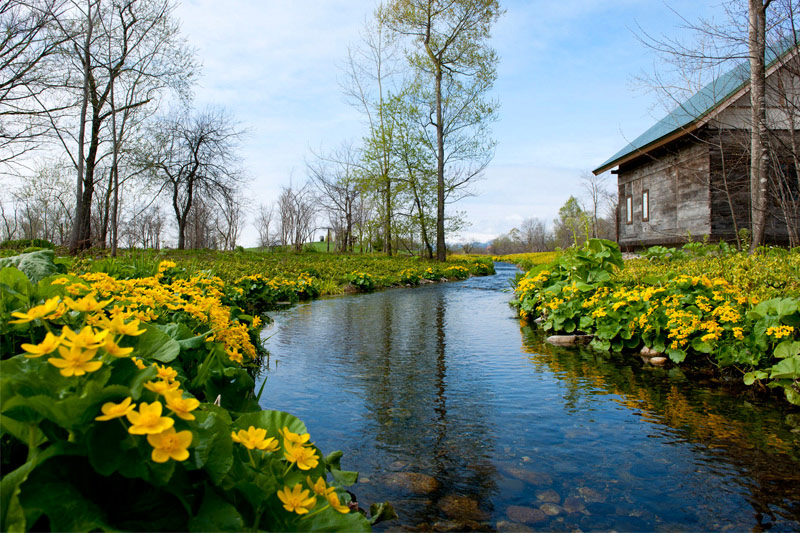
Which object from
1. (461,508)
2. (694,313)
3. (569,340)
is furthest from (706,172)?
(461,508)

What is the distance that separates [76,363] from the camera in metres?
0.87

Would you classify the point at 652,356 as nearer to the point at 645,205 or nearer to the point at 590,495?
the point at 590,495

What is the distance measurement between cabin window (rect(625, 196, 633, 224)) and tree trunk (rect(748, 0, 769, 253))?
8280 millimetres

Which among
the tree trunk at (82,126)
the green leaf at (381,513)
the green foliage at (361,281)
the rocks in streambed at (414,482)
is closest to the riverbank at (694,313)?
the rocks in streambed at (414,482)

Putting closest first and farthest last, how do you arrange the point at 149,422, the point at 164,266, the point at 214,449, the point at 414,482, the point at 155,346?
the point at 149,422 → the point at 214,449 → the point at 155,346 → the point at 414,482 → the point at 164,266

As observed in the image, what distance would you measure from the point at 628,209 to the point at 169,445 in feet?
62.0

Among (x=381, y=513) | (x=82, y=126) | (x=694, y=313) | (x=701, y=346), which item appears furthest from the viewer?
(x=82, y=126)

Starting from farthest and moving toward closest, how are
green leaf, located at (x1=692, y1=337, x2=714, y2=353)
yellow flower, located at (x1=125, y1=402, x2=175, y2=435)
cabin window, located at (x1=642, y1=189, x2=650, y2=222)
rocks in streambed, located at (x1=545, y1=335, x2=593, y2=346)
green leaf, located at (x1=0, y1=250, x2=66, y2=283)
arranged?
cabin window, located at (x1=642, y1=189, x2=650, y2=222) → rocks in streambed, located at (x1=545, y1=335, x2=593, y2=346) → green leaf, located at (x1=692, y1=337, x2=714, y2=353) → green leaf, located at (x1=0, y1=250, x2=66, y2=283) → yellow flower, located at (x1=125, y1=402, x2=175, y2=435)

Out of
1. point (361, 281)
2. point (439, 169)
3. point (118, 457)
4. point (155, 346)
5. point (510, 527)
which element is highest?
point (439, 169)

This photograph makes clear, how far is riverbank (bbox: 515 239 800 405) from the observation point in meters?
3.27

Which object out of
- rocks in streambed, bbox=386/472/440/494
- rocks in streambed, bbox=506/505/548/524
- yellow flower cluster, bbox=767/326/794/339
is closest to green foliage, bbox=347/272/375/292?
yellow flower cluster, bbox=767/326/794/339

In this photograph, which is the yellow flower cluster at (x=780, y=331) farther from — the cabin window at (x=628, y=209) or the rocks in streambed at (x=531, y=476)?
the cabin window at (x=628, y=209)

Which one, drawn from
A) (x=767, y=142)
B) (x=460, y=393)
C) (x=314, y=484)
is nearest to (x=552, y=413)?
(x=460, y=393)

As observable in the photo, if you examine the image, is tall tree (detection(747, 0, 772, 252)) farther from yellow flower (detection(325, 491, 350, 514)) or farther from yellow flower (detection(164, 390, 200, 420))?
yellow flower (detection(164, 390, 200, 420))
